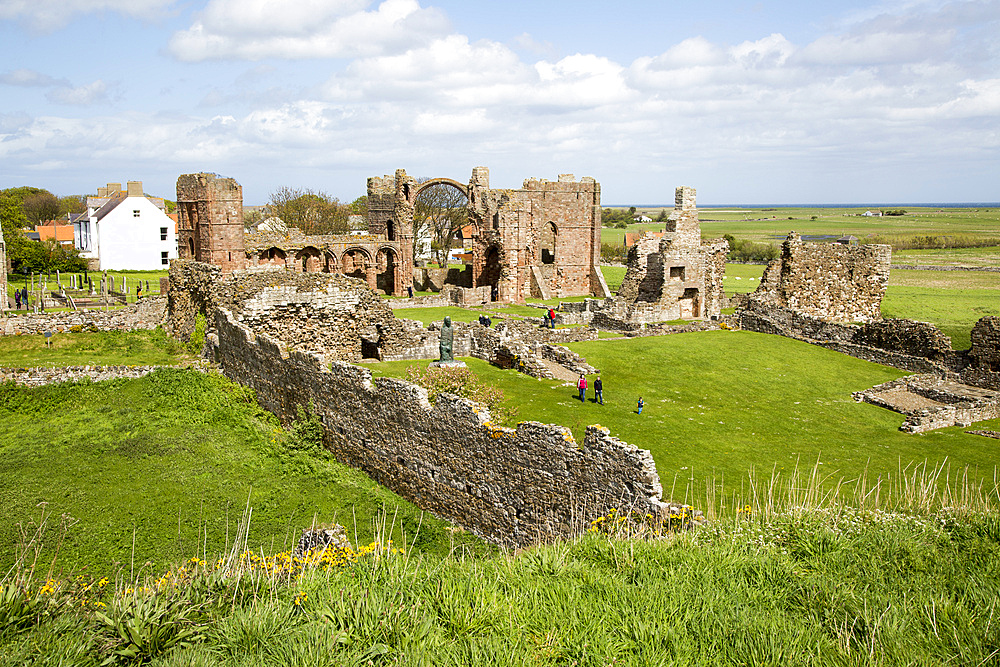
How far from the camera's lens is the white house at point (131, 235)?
205 ft

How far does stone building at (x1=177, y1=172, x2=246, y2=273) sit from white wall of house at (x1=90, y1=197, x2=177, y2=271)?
2762 cm

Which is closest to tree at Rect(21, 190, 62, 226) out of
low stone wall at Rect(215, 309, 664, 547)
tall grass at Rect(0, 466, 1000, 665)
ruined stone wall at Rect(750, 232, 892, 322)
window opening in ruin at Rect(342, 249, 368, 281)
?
window opening in ruin at Rect(342, 249, 368, 281)

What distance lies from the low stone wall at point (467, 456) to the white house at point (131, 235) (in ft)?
187

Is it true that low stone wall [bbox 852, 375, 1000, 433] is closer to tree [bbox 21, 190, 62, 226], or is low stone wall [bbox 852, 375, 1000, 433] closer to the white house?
the white house

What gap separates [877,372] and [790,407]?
21.0 ft

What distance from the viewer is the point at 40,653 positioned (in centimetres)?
421

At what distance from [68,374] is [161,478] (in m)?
7.16

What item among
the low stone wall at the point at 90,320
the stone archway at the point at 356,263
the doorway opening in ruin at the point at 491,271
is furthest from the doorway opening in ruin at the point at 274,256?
the low stone wall at the point at 90,320

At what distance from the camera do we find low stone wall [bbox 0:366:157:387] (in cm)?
1569

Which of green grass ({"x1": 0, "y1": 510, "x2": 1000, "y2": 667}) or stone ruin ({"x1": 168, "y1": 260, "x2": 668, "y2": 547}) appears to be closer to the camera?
green grass ({"x1": 0, "y1": 510, "x2": 1000, "y2": 667})

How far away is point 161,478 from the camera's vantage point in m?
11.2

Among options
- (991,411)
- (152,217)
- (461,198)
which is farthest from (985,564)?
(461,198)

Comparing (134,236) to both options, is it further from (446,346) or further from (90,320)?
(446,346)

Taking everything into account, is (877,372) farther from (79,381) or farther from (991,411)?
(79,381)
